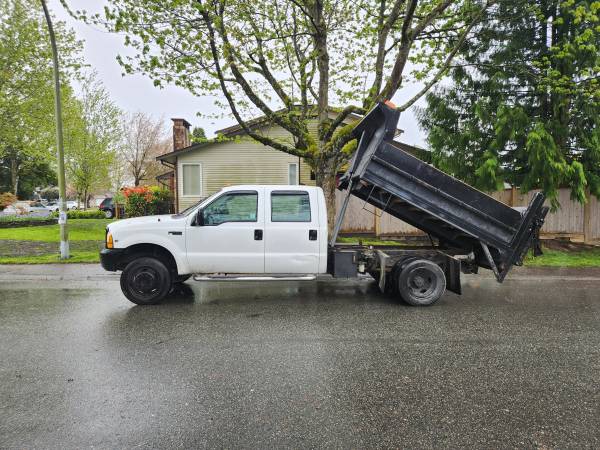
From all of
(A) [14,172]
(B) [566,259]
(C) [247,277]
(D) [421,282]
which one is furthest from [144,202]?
(A) [14,172]

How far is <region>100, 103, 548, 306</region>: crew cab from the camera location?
587 cm

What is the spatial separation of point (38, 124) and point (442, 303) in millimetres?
17179

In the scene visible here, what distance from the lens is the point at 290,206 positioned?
6.43m

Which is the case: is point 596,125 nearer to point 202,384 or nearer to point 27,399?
point 202,384

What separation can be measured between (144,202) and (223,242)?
48.2ft

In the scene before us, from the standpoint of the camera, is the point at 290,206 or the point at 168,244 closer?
the point at 168,244

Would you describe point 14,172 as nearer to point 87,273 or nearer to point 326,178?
point 87,273

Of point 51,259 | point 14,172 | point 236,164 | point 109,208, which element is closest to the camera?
point 51,259

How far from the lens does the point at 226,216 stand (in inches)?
248

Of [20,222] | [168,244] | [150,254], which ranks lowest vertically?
[150,254]

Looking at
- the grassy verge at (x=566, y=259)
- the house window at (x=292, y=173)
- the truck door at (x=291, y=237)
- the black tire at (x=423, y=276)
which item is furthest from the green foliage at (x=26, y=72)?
the grassy verge at (x=566, y=259)

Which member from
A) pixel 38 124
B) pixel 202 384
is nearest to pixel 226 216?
pixel 202 384

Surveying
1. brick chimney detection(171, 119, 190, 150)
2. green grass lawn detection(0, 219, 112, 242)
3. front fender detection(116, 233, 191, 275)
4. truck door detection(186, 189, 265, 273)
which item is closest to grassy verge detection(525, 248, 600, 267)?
truck door detection(186, 189, 265, 273)

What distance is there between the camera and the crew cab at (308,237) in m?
5.87
